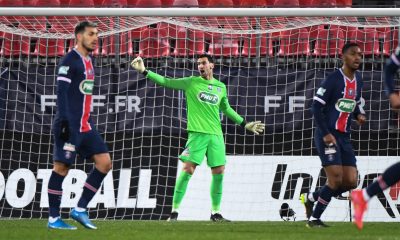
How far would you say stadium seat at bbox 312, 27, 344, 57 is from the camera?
13.3 meters

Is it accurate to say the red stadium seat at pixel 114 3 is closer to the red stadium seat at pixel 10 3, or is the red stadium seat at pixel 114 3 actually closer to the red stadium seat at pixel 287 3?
the red stadium seat at pixel 10 3

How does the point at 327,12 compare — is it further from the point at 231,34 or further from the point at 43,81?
the point at 43,81

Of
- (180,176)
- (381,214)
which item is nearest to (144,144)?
(180,176)

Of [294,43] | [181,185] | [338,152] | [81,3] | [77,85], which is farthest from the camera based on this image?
[81,3]

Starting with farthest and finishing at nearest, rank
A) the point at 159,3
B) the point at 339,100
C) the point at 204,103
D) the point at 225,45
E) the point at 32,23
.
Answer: the point at 159,3 → the point at 32,23 → the point at 225,45 → the point at 204,103 → the point at 339,100

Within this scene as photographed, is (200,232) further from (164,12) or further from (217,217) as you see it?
(164,12)

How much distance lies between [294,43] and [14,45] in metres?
3.88

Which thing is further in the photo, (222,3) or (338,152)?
(222,3)

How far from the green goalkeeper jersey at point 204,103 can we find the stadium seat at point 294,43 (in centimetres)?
171

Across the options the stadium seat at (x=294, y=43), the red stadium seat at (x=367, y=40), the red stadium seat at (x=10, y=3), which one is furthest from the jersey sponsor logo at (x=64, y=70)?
the red stadium seat at (x=10, y=3)

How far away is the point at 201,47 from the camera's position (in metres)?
13.8

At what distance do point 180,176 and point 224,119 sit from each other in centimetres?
180

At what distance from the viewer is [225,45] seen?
1366 centimetres

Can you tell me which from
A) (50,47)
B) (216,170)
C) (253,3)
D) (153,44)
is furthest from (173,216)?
(253,3)
